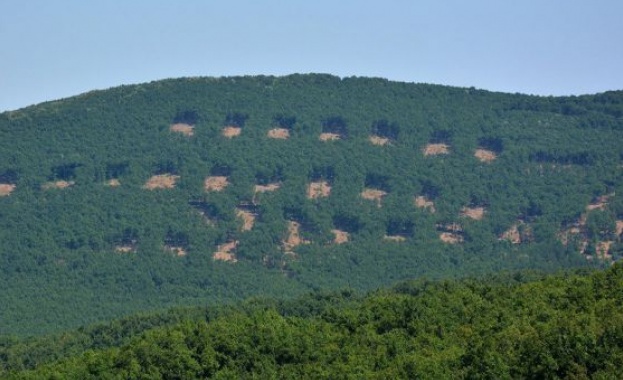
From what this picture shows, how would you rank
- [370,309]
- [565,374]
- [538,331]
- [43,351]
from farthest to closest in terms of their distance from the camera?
[43,351] < [370,309] < [538,331] < [565,374]

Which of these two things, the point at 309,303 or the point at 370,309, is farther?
the point at 309,303

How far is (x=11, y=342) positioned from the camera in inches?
7293

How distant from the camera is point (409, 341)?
142750mm

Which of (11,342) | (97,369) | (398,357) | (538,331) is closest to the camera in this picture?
(538,331)

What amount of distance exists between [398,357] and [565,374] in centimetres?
2238

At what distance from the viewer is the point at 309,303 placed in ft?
631

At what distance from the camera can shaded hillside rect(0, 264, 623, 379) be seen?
115 m

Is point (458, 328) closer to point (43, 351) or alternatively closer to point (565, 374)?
point (565, 374)

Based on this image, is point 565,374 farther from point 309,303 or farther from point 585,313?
point 309,303

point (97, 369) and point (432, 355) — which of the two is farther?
point (97, 369)

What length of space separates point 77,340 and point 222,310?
14974 mm

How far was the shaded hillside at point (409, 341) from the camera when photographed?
115m

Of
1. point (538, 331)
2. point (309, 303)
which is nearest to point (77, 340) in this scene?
point (309, 303)

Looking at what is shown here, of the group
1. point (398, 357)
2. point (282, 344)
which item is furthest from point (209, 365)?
point (398, 357)
